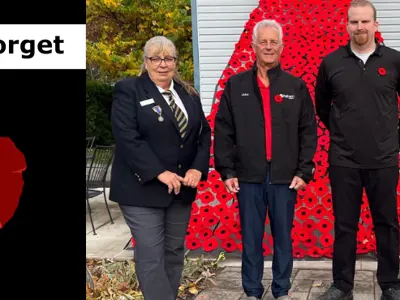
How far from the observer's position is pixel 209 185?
579cm

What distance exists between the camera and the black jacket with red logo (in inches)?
161

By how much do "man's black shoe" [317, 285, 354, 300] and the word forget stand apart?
247 cm

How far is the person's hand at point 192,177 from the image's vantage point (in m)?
3.84

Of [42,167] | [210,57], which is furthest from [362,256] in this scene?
[210,57]

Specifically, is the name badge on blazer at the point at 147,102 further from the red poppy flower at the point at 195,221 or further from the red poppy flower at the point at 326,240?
the red poppy flower at the point at 326,240

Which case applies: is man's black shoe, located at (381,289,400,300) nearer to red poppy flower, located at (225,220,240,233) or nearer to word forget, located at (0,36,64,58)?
red poppy flower, located at (225,220,240,233)

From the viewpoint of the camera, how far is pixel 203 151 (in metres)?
4.02

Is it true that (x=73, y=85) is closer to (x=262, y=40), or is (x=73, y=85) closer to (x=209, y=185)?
(x=262, y=40)

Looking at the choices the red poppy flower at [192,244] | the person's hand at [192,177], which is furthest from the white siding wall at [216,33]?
the person's hand at [192,177]

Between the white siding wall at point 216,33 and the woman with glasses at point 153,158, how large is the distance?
535 centimetres

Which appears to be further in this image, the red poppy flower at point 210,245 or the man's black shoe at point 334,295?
the red poppy flower at point 210,245

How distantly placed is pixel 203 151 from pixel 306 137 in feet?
2.27

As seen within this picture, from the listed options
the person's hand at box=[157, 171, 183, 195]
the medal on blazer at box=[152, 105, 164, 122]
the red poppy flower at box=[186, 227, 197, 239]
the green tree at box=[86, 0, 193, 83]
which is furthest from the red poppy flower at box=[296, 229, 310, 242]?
the green tree at box=[86, 0, 193, 83]

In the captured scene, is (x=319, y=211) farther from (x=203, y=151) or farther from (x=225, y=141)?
(x=203, y=151)
